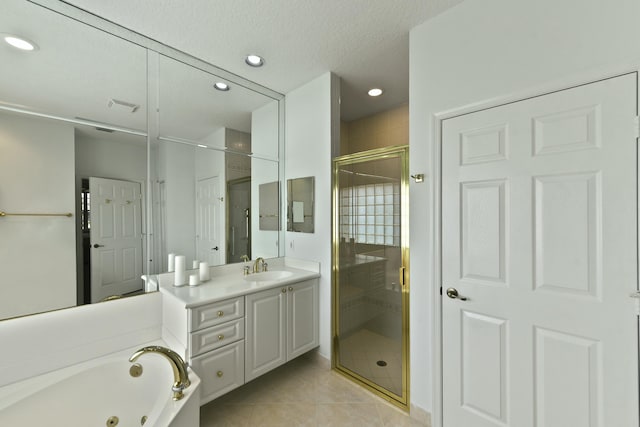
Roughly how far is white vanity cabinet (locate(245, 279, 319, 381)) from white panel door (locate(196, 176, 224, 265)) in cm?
63

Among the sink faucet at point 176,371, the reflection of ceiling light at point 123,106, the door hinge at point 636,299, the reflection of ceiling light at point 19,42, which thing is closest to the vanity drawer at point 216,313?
the sink faucet at point 176,371

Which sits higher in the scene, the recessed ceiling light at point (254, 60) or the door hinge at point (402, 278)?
the recessed ceiling light at point (254, 60)

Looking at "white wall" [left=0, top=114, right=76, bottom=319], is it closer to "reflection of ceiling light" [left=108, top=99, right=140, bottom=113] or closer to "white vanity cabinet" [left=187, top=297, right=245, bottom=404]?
"reflection of ceiling light" [left=108, top=99, right=140, bottom=113]

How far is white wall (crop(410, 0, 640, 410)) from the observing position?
45.5 inches

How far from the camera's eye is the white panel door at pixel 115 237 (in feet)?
5.62

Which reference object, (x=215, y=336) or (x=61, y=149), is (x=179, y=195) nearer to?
(x=61, y=149)

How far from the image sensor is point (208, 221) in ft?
7.45

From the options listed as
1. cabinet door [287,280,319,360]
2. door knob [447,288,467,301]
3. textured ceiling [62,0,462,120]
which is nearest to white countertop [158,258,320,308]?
cabinet door [287,280,319,360]

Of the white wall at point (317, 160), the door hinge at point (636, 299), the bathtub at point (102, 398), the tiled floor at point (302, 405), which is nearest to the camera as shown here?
the door hinge at point (636, 299)

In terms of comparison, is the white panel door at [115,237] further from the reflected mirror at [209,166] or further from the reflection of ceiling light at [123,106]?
the reflection of ceiling light at [123,106]

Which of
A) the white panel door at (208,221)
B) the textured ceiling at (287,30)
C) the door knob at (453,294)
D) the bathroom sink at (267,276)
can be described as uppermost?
the textured ceiling at (287,30)

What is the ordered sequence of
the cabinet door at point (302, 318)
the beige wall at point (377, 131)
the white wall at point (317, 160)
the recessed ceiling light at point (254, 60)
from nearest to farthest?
the recessed ceiling light at point (254, 60) → the cabinet door at point (302, 318) → the white wall at point (317, 160) → the beige wall at point (377, 131)

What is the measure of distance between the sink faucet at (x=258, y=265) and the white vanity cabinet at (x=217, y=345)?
617mm

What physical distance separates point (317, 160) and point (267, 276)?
4.18 ft
